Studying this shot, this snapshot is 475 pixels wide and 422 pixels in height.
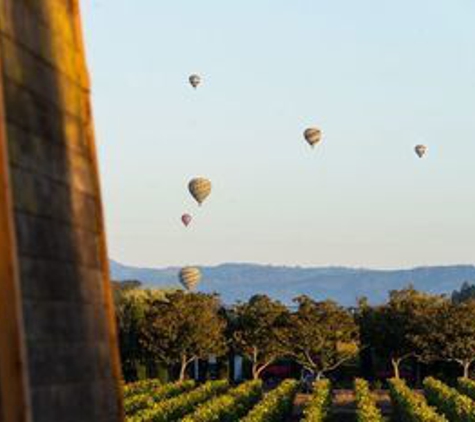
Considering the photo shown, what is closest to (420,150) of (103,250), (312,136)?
(312,136)

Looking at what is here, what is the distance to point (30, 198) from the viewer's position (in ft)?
12.4

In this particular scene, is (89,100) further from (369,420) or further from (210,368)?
(210,368)

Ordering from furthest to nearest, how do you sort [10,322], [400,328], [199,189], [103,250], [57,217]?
[199,189], [400,328], [103,250], [57,217], [10,322]

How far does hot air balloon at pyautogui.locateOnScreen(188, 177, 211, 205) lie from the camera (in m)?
92.0

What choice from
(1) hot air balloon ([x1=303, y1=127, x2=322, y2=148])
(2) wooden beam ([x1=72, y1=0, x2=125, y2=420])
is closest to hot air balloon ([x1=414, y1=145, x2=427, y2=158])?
(1) hot air balloon ([x1=303, y1=127, x2=322, y2=148])

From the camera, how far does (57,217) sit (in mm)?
4086

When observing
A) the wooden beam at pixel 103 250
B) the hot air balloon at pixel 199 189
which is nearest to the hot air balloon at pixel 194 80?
the hot air balloon at pixel 199 189

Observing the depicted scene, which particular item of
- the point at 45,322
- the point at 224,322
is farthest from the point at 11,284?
the point at 224,322

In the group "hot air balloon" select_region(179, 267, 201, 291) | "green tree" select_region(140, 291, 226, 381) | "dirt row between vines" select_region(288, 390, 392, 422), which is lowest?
"dirt row between vines" select_region(288, 390, 392, 422)

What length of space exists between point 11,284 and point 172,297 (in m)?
74.1

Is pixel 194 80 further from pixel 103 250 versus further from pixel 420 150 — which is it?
pixel 103 250

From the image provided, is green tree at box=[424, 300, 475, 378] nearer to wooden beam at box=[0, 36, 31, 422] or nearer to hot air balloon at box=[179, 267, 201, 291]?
hot air balloon at box=[179, 267, 201, 291]

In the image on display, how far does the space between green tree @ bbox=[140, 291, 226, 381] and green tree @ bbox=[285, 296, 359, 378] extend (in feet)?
17.6

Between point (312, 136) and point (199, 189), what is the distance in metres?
11.1
